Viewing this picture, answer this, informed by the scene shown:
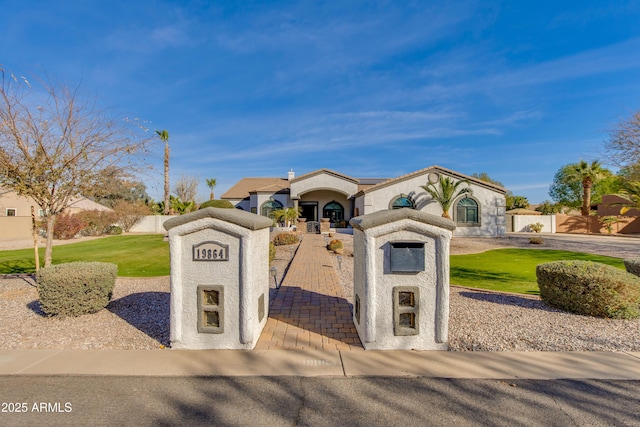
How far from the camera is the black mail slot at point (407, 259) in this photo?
15.1 feet

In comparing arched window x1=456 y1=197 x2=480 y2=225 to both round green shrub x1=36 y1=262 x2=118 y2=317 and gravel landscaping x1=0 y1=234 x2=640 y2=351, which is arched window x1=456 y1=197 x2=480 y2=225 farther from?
round green shrub x1=36 y1=262 x2=118 y2=317

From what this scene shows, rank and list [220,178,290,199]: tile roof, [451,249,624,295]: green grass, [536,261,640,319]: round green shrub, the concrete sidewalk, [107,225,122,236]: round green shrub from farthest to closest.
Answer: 1. [220,178,290,199]: tile roof
2. [107,225,122,236]: round green shrub
3. [451,249,624,295]: green grass
4. [536,261,640,319]: round green shrub
5. the concrete sidewalk

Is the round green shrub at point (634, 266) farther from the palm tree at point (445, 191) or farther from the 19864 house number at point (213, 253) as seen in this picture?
the palm tree at point (445, 191)

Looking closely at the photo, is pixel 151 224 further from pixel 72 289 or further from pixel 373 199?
pixel 72 289

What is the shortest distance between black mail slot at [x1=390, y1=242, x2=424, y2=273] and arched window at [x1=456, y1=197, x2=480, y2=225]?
2208 centimetres

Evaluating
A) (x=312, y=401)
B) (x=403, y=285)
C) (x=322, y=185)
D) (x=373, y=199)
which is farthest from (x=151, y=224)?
(x=312, y=401)

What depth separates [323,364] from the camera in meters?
4.20

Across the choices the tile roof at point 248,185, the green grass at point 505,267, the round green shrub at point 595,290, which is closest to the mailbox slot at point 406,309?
the round green shrub at point 595,290

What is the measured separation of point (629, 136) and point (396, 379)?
12.5 meters

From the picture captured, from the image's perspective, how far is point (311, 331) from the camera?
17.9ft

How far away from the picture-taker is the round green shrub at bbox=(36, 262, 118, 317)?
19.4ft

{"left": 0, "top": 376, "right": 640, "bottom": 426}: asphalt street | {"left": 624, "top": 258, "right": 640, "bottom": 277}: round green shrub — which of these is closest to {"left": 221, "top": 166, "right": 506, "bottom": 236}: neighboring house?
{"left": 624, "top": 258, "right": 640, "bottom": 277}: round green shrub

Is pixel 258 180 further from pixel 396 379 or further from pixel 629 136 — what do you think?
pixel 396 379

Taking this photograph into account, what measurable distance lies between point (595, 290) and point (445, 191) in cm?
1805
